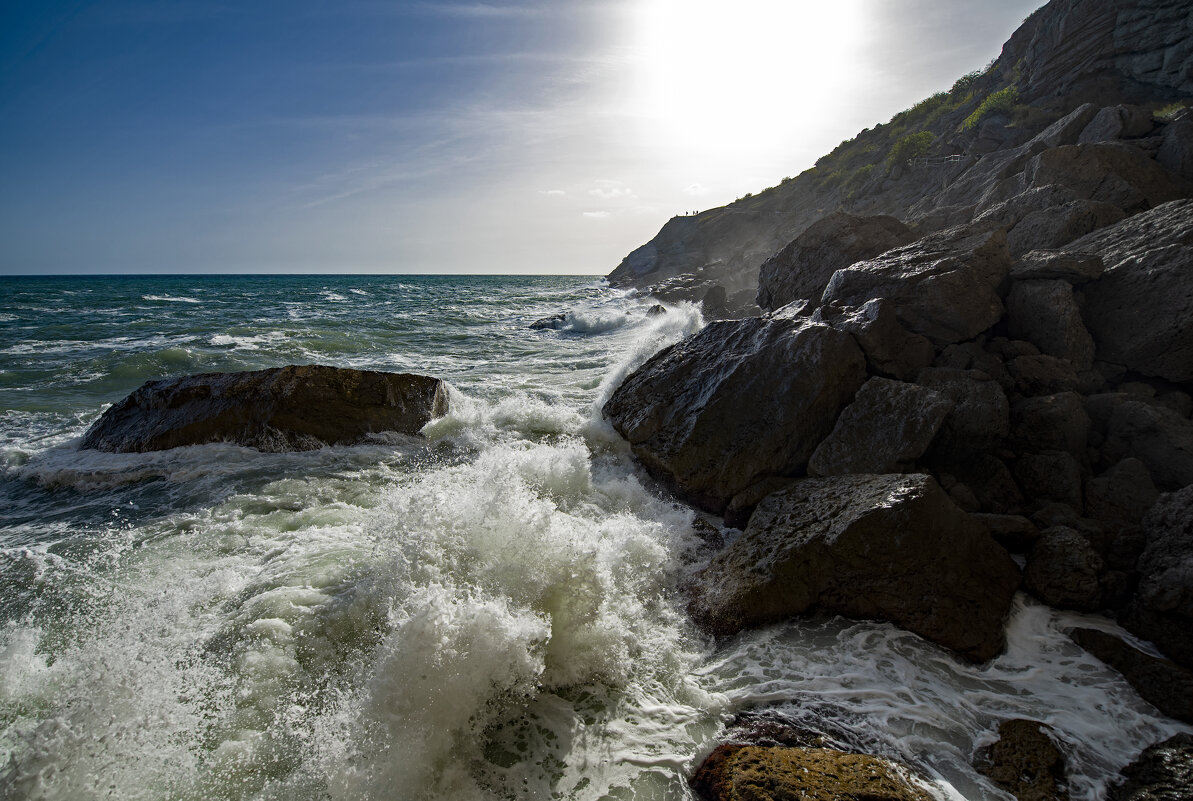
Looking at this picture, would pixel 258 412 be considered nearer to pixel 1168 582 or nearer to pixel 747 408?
pixel 747 408

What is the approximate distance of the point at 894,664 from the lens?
3.31 meters

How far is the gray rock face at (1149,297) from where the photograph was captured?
5.17 meters

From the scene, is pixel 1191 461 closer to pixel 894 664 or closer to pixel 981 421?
pixel 981 421

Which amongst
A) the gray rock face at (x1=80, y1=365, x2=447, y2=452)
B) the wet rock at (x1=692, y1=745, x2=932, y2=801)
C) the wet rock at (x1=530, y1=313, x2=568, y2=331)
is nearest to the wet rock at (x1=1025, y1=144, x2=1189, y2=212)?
the wet rock at (x1=692, y1=745, x2=932, y2=801)

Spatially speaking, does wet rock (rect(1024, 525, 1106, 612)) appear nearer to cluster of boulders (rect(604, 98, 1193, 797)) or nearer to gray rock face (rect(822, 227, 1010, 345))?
cluster of boulders (rect(604, 98, 1193, 797))

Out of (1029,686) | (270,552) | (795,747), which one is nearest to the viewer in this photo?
(795,747)

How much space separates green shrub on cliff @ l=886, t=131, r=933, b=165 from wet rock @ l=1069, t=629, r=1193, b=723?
23.9 m

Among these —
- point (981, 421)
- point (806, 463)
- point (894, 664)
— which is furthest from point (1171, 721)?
point (806, 463)

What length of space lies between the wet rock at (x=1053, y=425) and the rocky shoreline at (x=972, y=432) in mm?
17

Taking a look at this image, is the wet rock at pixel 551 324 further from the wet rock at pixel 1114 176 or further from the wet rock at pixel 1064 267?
the wet rock at pixel 1064 267

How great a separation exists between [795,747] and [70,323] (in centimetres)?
2979

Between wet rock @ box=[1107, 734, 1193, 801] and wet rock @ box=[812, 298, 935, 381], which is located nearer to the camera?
wet rock @ box=[1107, 734, 1193, 801]

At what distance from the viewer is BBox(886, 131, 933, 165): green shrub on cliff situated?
22078 mm

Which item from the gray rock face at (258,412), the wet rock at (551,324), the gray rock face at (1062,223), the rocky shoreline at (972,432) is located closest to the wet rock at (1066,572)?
the rocky shoreline at (972,432)
